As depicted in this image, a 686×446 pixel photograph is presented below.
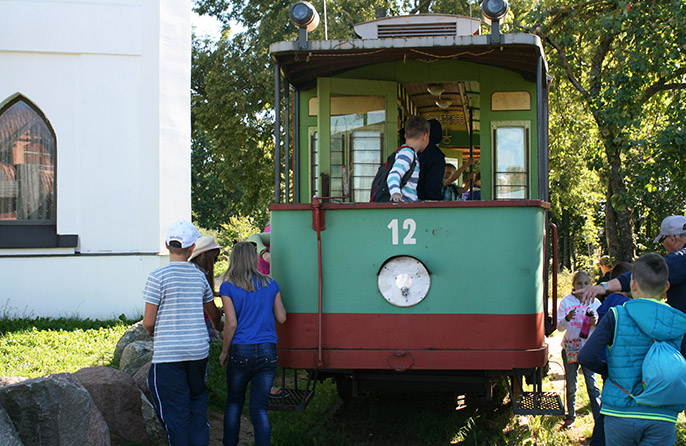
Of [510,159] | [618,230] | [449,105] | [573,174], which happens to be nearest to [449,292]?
[510,159]

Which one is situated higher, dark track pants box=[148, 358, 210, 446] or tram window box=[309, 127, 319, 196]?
tram window box=[309, 127, 319, 196]

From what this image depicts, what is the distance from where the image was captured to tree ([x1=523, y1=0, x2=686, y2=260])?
30.7 ft

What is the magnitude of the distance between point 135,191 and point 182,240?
6906 mm

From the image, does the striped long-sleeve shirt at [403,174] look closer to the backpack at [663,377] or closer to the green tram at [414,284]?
the green tram at [414,284]

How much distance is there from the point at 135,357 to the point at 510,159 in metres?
3.91

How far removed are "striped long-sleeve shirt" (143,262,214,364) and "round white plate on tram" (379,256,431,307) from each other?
4.01ft

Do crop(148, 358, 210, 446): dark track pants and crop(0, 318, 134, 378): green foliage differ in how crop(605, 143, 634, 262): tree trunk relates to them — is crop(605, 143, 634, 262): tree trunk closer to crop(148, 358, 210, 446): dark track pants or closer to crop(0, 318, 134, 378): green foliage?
crop(0, 318, 134, 378): green foliage

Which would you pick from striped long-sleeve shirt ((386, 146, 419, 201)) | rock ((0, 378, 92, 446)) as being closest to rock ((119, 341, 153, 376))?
rock ((0, 378, 92, 446))

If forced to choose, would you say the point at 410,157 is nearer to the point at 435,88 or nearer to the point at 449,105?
the point at 435,88

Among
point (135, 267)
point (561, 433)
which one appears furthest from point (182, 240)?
point (135, 267)

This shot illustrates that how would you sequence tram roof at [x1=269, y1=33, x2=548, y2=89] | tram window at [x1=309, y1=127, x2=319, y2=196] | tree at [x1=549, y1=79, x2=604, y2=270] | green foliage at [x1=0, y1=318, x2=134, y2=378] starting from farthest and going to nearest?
tree at [x1=549, y1=79, x2=604, y2=270] < green foliage at [x1=0, y1=318, x2=134, y2=378] < tram window at [x1=309, y1=127, x2=319, y2=196] < tram roof at [x1=269, y1=33, x2=548, y2=89]

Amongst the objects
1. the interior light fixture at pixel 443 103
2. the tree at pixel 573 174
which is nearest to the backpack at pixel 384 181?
the interior light fixture at pixel 443 103

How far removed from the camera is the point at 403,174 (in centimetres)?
519

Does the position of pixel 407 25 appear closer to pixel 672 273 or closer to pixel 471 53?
pixel 471 53
